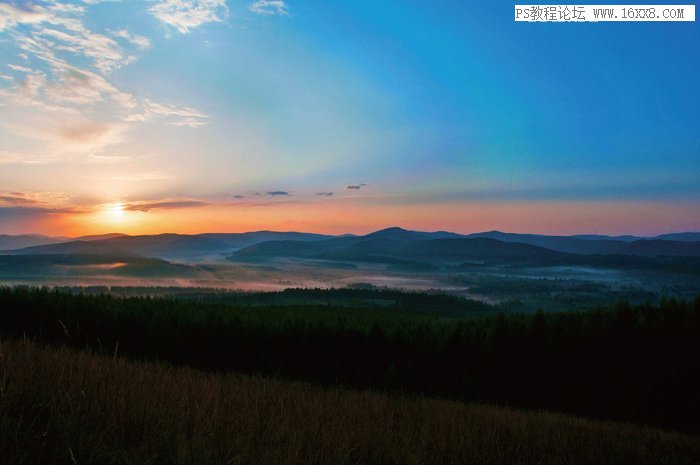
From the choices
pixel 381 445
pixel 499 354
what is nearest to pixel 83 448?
pixel 381 445

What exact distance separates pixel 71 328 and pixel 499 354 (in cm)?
2459

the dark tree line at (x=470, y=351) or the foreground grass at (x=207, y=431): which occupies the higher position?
the foreground grass at (x=207, y=431)

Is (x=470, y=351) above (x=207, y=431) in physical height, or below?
below

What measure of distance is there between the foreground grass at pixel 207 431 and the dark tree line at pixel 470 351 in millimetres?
15136

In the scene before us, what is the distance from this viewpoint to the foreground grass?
4.94 meters

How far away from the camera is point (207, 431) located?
5.93 metres

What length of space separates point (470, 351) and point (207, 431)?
21582 millimetres

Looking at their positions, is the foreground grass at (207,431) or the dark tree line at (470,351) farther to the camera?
the dark tree line at (470,351)

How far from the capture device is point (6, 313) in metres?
28.9

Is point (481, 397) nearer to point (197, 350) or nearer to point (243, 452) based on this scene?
point (197, 350)

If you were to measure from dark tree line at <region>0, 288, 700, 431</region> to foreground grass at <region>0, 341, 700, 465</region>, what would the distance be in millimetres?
15136

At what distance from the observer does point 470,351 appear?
25.4 m

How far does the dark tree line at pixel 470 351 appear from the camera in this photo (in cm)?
2292

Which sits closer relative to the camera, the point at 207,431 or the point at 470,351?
the point at 207,431
